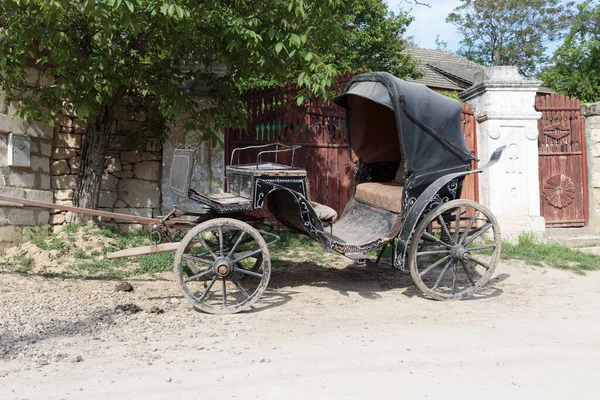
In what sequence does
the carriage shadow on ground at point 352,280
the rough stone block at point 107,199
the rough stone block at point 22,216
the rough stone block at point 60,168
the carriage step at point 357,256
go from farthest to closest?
the rough stone block at point 107,199 → the rough stone block at point 60,168 → the rough stone block at point 22,216 → the carriage shadow on ground at point 352,280 → the carriage step at point 357,256

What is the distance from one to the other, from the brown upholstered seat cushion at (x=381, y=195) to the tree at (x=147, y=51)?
3.99 feet

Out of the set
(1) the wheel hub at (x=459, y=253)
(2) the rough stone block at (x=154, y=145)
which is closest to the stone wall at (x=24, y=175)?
(2) the rough stone block at (x=154, y=145)

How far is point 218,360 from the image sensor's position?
366cm

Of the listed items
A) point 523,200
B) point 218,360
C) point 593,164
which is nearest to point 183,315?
point 218,360

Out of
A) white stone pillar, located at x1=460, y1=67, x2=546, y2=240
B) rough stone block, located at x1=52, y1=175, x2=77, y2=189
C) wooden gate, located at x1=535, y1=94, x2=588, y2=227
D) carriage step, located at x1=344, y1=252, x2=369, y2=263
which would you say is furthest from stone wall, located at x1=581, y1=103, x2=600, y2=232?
rough stone block, located at x1=52, y1=175, x2=77, y2=189

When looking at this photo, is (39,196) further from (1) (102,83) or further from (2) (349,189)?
(2) (349,189)

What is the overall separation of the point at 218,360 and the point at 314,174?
5.26m

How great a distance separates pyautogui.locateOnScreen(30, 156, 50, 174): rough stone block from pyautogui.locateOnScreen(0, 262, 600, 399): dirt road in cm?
175

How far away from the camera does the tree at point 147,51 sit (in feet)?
19.1

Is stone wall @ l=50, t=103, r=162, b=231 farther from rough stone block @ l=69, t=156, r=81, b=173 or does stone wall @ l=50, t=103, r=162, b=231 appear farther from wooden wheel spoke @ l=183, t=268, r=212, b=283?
wooden wheel spoke @ l=183, t=268, r=212, b=283

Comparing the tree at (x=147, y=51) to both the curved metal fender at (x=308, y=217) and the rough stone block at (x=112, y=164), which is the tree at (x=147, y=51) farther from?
the curved metal fender at (x=308, y=217)

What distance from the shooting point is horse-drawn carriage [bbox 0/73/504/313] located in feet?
16.0

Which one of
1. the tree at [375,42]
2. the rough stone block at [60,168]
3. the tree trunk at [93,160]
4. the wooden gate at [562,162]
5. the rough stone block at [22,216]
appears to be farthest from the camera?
the tree at [375,42]

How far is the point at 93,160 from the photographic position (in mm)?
7273
